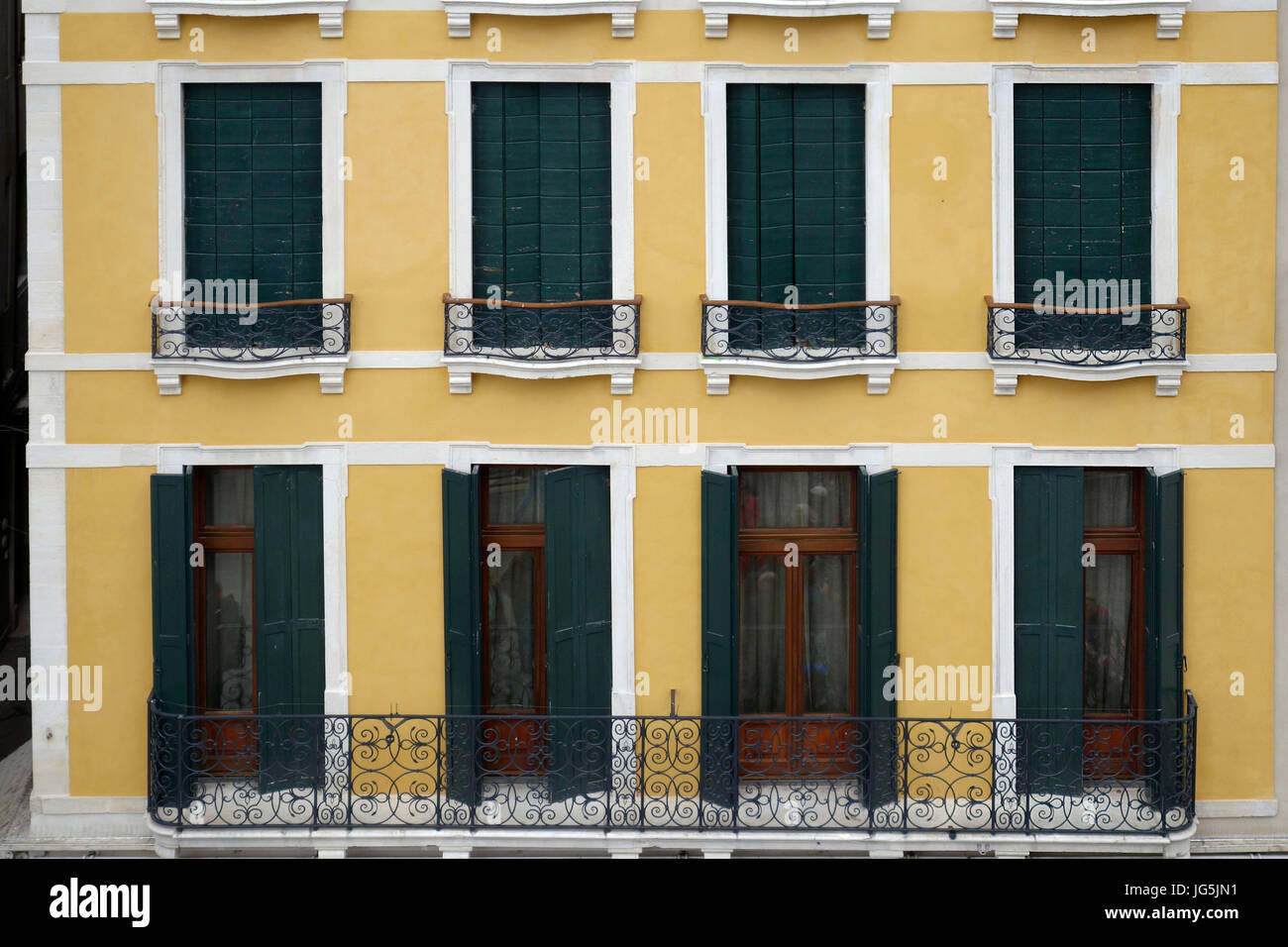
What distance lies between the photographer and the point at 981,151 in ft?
39.9

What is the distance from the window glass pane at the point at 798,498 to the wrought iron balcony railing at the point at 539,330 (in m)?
1.71

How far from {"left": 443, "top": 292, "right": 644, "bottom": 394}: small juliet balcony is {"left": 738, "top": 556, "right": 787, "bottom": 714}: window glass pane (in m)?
2.39

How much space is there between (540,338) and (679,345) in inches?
49.6

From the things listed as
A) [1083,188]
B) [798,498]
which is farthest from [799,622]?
[1083,188]

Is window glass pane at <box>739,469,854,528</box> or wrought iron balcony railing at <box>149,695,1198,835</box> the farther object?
window glass pane at <box>739,469,854,528</box>

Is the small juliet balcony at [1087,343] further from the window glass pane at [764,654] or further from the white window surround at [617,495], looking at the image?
the white window surround at [617,495]

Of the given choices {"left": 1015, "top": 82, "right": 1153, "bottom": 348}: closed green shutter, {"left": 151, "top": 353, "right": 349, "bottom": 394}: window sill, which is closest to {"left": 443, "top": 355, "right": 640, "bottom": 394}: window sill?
{"left": 151, "top": 353, "right": 349, "bottom": 394}: window sill

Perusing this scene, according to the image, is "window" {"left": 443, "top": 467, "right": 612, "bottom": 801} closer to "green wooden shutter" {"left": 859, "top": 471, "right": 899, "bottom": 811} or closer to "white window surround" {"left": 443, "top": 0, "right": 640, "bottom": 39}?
"green wooden shutter" {"left": 859, "top": 471, "right": 899, "bottom": 811}

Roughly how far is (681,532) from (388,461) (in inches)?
108

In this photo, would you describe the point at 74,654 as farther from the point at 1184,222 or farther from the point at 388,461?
the point at 1184,222

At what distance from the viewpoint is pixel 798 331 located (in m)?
12.2

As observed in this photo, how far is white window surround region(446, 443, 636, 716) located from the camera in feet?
40.1

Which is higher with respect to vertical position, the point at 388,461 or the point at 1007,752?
the point at 388,461

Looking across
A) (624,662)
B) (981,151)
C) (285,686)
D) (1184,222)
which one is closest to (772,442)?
(624,662)
